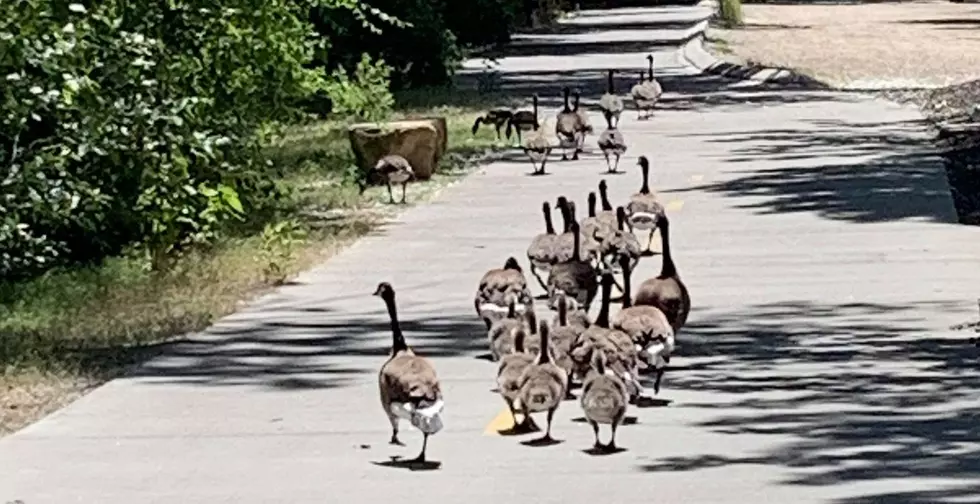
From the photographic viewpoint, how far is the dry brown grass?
4027cm

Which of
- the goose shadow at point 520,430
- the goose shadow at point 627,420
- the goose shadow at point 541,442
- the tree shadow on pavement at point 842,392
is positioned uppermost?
the goose shadow at point 541,442

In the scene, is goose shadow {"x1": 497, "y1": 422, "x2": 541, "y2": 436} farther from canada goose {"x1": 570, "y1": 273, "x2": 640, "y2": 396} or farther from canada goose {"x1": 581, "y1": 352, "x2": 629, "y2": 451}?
canada goose {"x1": 581, "y1": 352, "x2": 629, "y2": 451}

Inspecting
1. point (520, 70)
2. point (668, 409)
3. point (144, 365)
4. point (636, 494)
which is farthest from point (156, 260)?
point (520, 70)

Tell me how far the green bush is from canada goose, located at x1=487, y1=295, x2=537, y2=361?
296cm

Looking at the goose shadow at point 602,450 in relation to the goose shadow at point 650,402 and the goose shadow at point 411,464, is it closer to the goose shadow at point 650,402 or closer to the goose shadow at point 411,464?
the goose shadow at point 411,464

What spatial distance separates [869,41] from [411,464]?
144ft

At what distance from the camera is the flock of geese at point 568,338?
9.72 meters

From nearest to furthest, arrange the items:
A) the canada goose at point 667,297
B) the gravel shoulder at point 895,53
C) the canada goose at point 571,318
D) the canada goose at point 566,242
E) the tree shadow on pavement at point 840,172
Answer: the canada goose at point 571,318
the canada goose at point 667,297
the canada goose at point 566,242
the tree shadow on pavement at point 840,172
the gravel shoulder at point 895,53

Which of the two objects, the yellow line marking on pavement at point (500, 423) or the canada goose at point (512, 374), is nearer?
the canada goose at point (512, 374)

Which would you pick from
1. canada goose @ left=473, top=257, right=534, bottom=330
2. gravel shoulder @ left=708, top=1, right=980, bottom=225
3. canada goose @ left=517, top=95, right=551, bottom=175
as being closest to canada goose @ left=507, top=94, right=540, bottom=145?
canada goose @ left=517, top=95, right=551, bottom=175

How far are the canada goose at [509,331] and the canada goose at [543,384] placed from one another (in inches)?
25.8

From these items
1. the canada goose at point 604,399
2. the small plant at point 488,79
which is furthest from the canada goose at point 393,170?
the small plant at point 488,79

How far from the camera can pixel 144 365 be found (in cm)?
1258

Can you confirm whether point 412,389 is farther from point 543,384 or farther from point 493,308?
point 493,308
